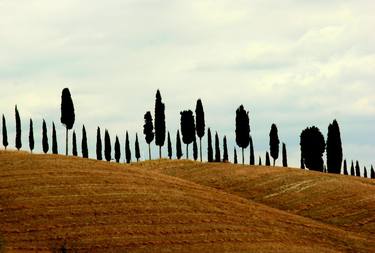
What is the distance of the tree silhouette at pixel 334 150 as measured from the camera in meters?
120

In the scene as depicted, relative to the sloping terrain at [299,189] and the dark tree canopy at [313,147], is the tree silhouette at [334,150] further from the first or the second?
the sloping terrain at [299,189]

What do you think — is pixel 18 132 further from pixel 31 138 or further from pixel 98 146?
pixel 98 146

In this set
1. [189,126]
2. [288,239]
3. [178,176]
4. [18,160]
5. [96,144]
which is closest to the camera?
[288,239]

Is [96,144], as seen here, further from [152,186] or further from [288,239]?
[288,239]

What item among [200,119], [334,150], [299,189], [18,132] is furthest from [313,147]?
[18,132]

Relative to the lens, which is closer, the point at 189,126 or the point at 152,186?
the point at 152,186

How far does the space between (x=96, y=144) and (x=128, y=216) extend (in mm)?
84371

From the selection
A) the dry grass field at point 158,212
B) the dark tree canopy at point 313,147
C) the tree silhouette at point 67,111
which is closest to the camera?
the dry grass field at point 158,212

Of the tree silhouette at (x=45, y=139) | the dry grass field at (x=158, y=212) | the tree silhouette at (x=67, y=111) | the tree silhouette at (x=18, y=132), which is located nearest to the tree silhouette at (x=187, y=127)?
the tree silhouette at (x=67, y=111)

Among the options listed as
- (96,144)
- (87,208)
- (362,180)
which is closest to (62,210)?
(87,208)

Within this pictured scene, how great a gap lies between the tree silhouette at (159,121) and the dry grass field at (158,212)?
37401 mm

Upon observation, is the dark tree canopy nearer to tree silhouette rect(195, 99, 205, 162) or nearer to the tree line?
the tree line

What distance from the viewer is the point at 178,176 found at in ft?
277

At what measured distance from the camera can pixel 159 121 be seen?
117938 mm
